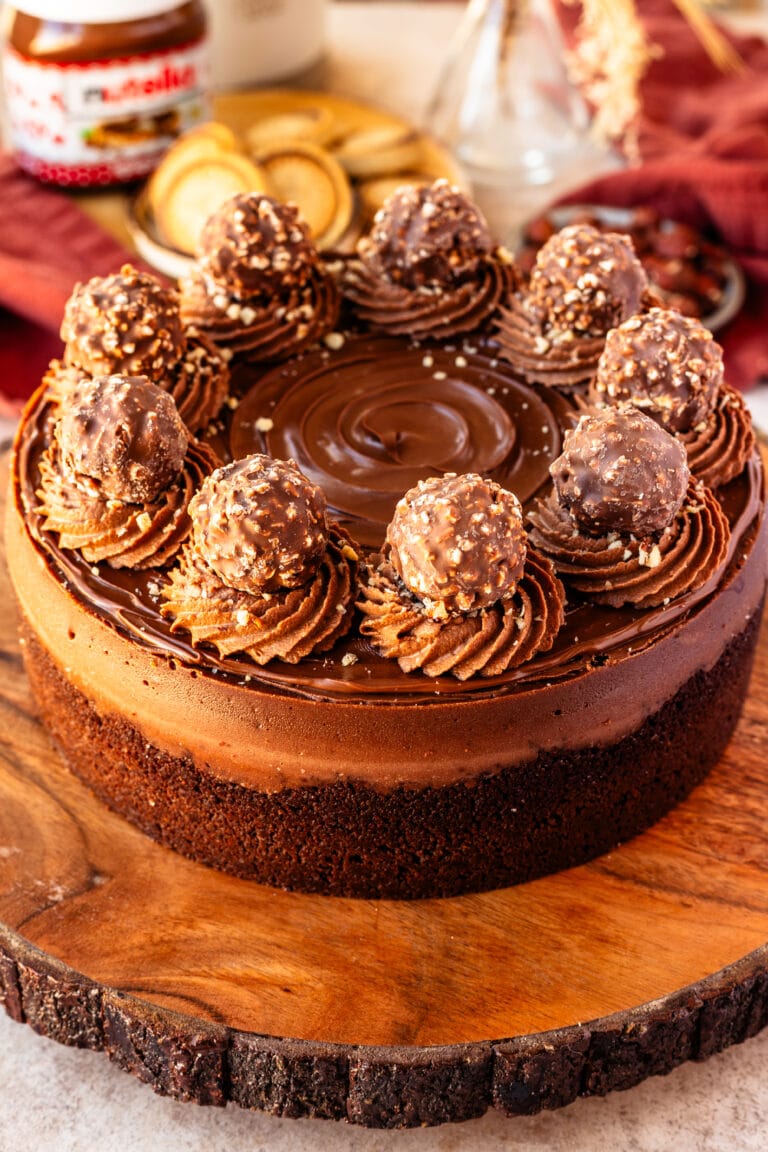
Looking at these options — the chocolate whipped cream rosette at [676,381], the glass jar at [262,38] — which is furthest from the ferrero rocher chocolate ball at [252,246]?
the glass jar at [262,38]

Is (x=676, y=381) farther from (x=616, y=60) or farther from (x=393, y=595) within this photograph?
(x=616, y=60)

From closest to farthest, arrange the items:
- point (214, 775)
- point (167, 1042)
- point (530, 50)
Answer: point (167, 1042) → point (214, 775) → point (530, 50)

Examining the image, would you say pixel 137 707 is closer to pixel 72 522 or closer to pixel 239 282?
pixel 72 522

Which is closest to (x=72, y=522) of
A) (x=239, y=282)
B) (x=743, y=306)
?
(x=239, y=282)

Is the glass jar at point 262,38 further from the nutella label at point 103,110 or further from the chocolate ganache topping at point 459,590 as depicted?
the chocolate ganache topping at point 459,590

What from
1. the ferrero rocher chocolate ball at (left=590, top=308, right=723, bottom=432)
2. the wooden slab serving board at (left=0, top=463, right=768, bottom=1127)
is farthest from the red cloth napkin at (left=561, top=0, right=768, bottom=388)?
the wooden slab serving board at (left=0, top=463, right=768, bottom=1127)

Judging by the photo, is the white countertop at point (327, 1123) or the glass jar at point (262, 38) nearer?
the white countertop at point (327, 1123)
